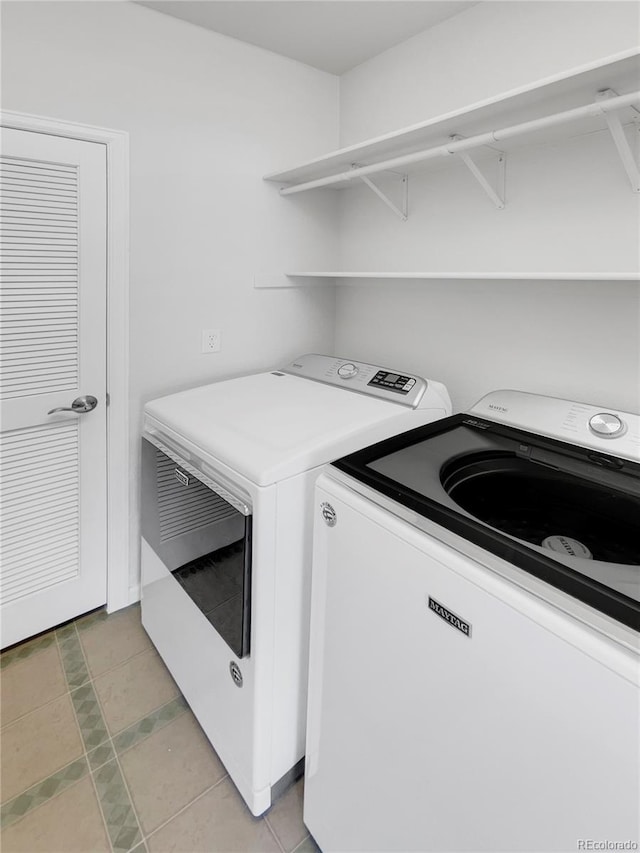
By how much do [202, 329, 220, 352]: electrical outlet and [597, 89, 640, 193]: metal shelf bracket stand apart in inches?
62.5

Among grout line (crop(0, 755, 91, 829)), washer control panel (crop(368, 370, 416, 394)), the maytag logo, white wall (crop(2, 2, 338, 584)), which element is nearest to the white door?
white wall (crop(2, 2, 338, 584))

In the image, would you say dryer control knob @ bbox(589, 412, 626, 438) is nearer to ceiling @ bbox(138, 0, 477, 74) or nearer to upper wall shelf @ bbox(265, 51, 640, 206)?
upper wall shelf @ bbox(265, 51, 640, 206)

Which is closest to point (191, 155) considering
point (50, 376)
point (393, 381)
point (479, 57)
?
point (50, 376)

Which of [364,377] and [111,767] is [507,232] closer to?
[364,377]

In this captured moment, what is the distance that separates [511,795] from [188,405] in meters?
1.43

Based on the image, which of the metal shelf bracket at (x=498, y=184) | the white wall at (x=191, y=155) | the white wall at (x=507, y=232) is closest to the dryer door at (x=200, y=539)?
the white wall at (x=191, y=155)

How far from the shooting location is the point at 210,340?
86.2 inches

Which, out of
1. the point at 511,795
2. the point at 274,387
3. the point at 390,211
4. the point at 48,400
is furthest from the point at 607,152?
the point at 48,400

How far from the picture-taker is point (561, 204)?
160cm

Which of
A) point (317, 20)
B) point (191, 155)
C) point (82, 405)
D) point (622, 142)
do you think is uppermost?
point (317, 20)

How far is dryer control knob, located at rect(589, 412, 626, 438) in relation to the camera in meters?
1.34

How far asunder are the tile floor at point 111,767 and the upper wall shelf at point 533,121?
2.06m

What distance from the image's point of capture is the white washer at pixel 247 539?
4.16 ft

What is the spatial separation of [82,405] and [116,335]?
1.02 feet
